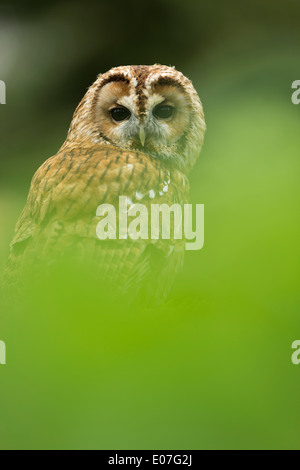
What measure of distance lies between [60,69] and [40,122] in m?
0.47

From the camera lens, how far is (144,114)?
1.69m

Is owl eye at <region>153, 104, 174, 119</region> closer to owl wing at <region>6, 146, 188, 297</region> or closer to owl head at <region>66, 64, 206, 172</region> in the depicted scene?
owl head at <region>66, 64, 206, 172</region>

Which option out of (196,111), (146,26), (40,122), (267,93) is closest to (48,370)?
(267,93)

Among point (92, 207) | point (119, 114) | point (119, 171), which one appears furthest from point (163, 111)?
point (92, 207)

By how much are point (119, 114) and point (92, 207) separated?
1.58 feet

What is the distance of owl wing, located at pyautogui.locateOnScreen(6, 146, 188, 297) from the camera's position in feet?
4.60

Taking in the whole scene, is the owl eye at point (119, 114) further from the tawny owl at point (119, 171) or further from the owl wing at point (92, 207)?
the owl wing at point (92, 207)

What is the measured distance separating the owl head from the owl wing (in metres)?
0.11

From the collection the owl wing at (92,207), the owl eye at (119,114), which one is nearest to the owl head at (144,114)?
the owl eye at (119,114)

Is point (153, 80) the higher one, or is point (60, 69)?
point (60, 69)

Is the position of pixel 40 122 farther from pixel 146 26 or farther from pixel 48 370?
pixel 48 370

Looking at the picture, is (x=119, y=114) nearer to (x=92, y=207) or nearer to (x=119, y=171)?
(x=119, y=171)

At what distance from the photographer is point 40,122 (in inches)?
107

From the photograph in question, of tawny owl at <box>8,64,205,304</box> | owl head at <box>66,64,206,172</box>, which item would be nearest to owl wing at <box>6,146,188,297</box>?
tawny owl at <box>8,64,205,304</box>
